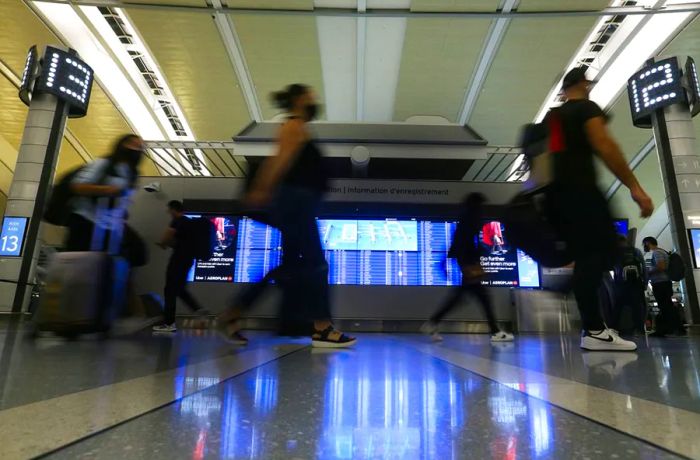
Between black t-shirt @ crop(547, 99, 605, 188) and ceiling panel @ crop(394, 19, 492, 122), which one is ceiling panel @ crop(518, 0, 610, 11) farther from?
black t-shirt @ crop(547, 99, 605, 188)

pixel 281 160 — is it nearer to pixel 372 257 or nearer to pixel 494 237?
pixel 372 257

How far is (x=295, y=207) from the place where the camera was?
2799mm

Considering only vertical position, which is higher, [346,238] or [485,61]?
[485,61]

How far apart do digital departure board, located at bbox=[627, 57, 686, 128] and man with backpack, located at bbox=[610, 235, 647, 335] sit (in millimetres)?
4595

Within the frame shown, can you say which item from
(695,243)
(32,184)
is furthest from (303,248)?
(695,243)

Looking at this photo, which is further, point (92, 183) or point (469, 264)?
point (469, 264)

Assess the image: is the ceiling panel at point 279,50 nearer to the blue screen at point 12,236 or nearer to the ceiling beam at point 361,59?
the ceiling beam at point 361,59

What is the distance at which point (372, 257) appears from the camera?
7.50m

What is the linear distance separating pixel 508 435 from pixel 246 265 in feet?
22.5

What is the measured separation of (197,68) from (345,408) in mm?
14219

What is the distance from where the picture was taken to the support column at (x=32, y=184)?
7.87m

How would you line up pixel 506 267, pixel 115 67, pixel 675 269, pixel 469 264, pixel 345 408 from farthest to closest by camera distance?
1. pixel 115 67
2. pixel 506 267
3. pixel 675 269
4. pixel 469 264
5. pixel 345 408

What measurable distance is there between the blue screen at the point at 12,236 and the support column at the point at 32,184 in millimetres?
83

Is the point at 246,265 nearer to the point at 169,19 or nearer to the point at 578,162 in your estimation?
the point at 578,162
